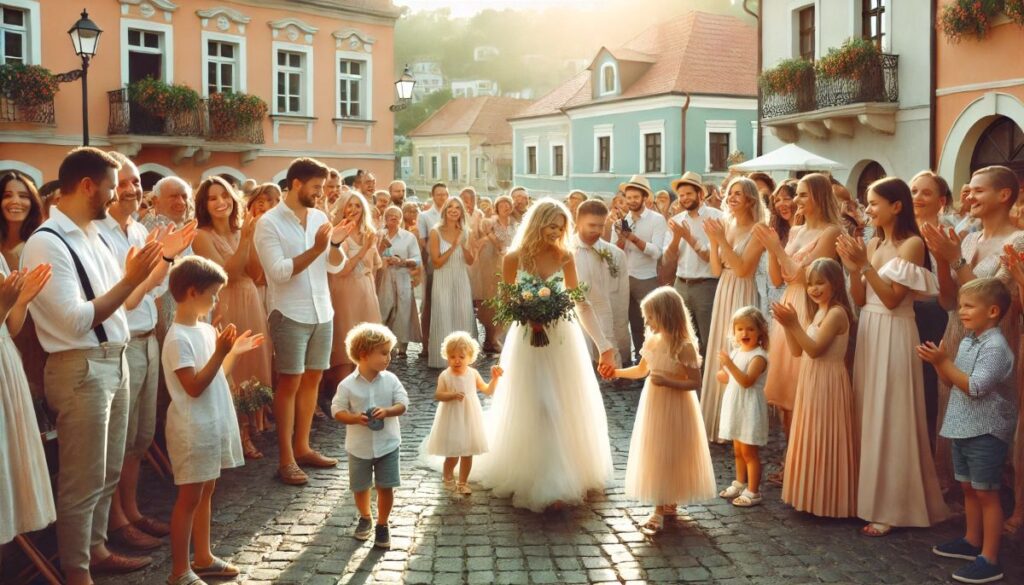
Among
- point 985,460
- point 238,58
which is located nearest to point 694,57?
point 238,58

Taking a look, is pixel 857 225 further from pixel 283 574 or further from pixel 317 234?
pixel 283 574

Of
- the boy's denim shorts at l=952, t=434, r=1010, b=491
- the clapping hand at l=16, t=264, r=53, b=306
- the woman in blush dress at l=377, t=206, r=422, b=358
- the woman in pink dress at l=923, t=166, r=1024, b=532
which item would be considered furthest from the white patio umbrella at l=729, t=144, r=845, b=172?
the clapping hand at l=16, t=264, r=53, b=306

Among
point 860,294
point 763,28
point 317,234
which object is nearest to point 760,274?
point 860,294

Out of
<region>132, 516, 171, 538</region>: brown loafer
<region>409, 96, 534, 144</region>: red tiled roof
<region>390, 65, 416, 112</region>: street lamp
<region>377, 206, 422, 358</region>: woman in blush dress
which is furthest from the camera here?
<region>409, 96, 534, 144</region>: red tiled roof

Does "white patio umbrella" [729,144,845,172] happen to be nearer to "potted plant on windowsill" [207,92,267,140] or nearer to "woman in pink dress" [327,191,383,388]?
"woman in pink dress" [327,191,383,388]

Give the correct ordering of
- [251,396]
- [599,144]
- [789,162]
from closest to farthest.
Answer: [251,396], [789,162], [599,144]

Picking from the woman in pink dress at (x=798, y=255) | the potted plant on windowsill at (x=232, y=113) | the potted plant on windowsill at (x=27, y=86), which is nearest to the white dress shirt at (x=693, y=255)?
the woman in pink dress at (x=798, y=255)

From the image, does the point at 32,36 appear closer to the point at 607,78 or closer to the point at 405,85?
the point at 405,85

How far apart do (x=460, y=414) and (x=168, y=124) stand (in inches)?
853

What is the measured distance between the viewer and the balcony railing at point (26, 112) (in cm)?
2242

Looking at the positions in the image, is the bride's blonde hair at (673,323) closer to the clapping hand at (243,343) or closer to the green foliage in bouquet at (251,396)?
the clapping hand at (243,343)

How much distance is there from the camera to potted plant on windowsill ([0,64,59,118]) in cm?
Answer: 2212

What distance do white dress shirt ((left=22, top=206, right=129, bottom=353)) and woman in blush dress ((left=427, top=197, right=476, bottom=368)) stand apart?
7.32 metres

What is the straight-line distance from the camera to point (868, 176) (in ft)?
72.7
